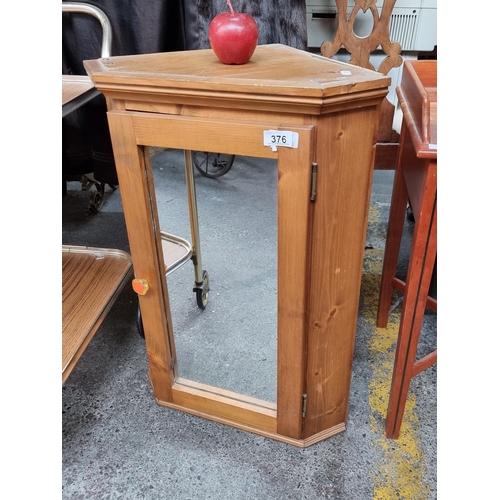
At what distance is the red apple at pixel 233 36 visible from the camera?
833 mm

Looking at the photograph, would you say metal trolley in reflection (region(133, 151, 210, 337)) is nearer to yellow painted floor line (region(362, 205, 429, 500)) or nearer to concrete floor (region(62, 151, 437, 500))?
concrete floor (region(62, 151, 437, 500))

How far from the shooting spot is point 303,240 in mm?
844

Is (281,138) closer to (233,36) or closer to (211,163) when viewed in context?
(233,36)

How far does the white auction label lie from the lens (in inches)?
29.5

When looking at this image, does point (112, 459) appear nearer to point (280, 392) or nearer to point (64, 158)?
point (280, 392)

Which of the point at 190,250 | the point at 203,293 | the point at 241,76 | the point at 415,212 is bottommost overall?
the point at 203,293

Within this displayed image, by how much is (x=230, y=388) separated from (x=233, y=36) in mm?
843

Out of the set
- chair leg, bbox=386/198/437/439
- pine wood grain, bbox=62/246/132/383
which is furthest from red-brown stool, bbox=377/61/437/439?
pine wood grain, bbox=62/246/132/383

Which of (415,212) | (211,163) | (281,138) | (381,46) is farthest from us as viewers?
(381,46)

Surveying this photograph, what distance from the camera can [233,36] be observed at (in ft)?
2.76

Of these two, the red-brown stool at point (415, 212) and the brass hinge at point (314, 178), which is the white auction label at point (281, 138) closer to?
the brass hinge at point (314, 178)

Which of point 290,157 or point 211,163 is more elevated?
point 290,157

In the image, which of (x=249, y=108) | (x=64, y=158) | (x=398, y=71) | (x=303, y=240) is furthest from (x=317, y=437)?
(x=398, y=71)

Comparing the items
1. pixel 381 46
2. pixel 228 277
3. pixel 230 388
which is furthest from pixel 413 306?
pixel 381 46
